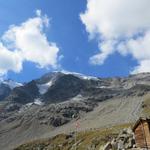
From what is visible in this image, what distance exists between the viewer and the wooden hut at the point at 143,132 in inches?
2286

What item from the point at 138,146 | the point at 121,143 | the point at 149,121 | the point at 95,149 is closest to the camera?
the point at 149,121

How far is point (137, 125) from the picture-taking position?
60500 millimetres

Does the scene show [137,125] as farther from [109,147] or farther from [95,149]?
[95,149]

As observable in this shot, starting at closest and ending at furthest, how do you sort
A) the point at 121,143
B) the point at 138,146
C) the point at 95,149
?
the point at 138,146 < the point at 121,143 < the point at 95,149

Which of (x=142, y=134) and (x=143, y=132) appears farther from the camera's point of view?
(x=142, y=134)

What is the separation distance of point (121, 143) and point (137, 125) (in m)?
24.3

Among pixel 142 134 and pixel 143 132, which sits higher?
pixel 143 132

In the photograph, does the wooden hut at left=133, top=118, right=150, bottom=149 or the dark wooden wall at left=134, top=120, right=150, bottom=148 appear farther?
the dark wooden wall at left=134, top=120, right=150, bottom=148

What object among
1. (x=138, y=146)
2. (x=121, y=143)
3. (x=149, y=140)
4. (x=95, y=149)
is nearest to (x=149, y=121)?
(x=149, y=140)

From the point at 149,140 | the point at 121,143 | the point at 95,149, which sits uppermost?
the point at 95,149

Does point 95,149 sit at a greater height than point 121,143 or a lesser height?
greater

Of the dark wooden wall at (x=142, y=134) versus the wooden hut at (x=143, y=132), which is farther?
the dark wooden wall at (x=142, y=134)

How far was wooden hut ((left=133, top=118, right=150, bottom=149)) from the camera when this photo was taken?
5806 cm

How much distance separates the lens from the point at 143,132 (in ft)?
194
